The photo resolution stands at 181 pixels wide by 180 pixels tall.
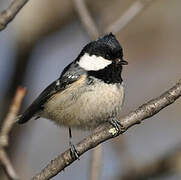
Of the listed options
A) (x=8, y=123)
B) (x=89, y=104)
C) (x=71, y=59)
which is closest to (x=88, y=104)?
(x=89, y=104)

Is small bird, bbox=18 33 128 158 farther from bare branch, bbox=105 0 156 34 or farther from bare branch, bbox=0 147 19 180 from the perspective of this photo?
bare branch, bbox=0 147 19 180

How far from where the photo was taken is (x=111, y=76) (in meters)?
3.45

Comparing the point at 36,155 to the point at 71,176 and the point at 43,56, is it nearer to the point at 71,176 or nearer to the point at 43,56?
the point at 71,176

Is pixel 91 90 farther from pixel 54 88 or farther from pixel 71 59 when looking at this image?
pixel 71 59

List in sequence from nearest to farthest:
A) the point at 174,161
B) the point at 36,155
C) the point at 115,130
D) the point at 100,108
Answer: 1. the point at 115,130
2. the point at 100,108
3. the point at 174,161
4. the point at 36,155

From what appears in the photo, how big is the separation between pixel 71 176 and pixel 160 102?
2970 millimetres

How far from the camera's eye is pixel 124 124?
101 inches

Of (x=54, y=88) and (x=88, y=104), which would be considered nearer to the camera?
(x=88, y=104)

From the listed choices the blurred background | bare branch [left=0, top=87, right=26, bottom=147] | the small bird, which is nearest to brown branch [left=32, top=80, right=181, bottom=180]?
bare branch [left=0, top=87, right=26, bottom=147]

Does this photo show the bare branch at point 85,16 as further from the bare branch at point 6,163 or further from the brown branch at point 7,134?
the bare branch at point 6,163

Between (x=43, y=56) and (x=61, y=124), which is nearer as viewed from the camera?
(x=61, y=124)

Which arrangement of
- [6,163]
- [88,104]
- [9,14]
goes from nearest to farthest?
1. [6,163]
2. [9,14]
3. [88,104]

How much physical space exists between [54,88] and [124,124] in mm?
1209

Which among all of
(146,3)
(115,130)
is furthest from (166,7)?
(115,130)
